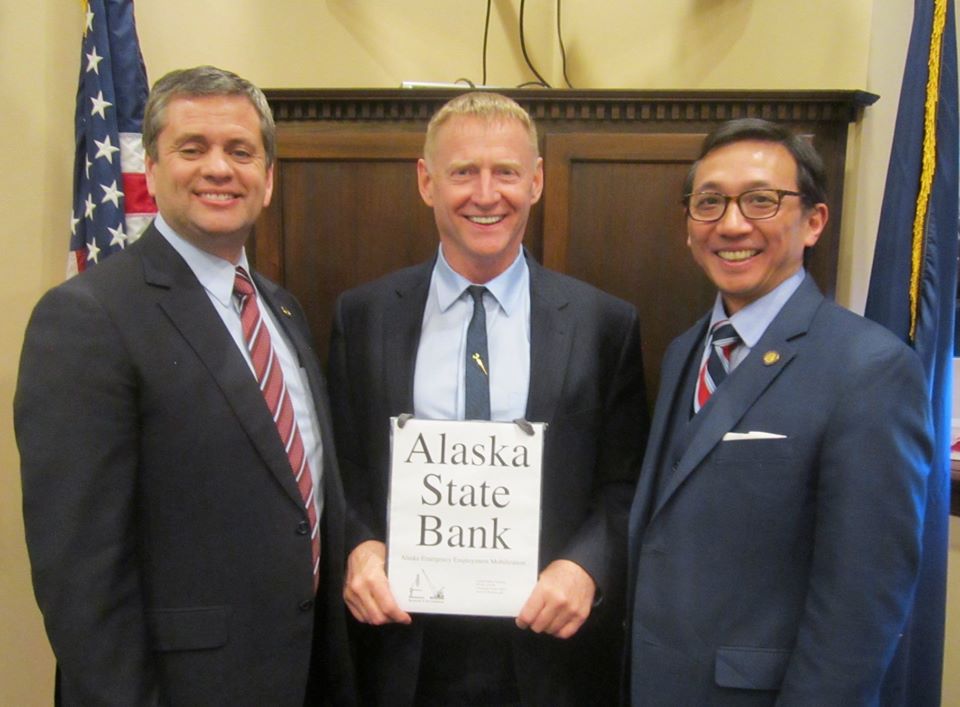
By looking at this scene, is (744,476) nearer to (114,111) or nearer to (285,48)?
(114,111)

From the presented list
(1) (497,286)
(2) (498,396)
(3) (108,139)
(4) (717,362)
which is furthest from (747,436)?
(3) (108,139)

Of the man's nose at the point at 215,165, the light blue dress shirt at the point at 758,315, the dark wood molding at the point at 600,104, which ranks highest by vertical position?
the dark wood molding at the point at 600,104

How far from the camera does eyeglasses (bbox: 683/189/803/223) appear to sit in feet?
4.14

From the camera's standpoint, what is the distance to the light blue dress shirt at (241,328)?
1.30 m

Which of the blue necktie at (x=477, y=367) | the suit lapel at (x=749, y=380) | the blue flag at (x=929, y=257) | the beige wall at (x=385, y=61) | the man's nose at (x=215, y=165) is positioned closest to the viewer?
the suit lapel at (x=749, y=380)

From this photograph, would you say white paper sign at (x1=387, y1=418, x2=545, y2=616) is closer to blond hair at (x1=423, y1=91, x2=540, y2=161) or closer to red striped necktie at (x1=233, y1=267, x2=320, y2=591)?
red striped necktie at (x1=233, y1=267, x2=320, y2=591)

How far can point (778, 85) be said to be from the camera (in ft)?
7.16

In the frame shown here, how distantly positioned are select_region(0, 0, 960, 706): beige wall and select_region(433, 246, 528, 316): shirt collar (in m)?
1.07

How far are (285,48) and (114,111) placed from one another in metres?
0.71

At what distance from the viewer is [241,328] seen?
133 cm

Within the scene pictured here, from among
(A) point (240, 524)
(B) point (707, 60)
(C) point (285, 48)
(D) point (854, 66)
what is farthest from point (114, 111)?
(D) point (854, 66)

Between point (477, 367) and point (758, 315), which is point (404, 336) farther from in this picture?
point (758, 315)

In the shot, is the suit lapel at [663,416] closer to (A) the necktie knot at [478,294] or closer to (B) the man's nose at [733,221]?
(B) the man's nose at [733,221]

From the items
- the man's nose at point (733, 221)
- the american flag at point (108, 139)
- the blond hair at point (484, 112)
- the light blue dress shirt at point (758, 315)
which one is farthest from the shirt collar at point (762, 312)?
the american flag at point (108, 139)
